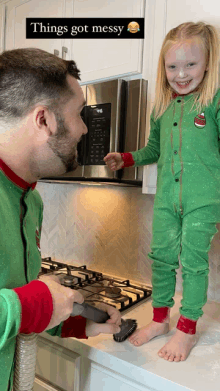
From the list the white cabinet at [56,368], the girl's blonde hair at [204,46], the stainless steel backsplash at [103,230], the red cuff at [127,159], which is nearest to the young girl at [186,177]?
the girl's blonde hair at [204,46]

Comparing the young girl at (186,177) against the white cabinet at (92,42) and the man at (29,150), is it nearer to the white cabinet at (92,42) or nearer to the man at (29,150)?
the white cabinet at (92,42)

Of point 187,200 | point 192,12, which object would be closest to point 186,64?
point 192,12

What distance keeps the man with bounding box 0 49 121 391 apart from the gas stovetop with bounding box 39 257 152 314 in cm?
50

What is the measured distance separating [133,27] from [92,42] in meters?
0.21

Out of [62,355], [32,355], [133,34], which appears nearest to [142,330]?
[62,355]

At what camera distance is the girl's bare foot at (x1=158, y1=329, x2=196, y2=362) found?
0.87 metres

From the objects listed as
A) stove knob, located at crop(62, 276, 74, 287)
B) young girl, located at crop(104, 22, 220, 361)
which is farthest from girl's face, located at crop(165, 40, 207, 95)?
stove knob, located at crop(62, 276, 74, 287)

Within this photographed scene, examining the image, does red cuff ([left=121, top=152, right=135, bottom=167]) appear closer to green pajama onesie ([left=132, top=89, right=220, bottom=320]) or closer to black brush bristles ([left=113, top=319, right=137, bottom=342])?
green pajama onesie ([left=132, top=89, right=220, bottom=320])

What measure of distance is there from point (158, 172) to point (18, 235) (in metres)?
0.58

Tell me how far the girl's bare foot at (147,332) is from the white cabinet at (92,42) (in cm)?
92

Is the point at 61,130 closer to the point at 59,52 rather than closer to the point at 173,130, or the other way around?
the point at 173,130

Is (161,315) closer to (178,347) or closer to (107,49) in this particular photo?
(178,347)

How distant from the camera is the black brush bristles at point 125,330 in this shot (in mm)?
966

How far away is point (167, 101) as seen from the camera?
1073 millimetres
